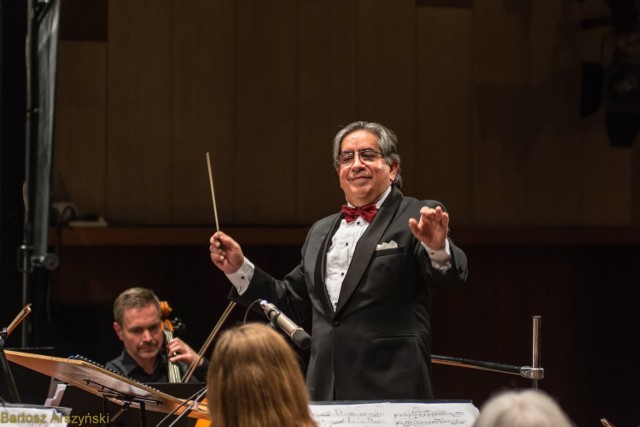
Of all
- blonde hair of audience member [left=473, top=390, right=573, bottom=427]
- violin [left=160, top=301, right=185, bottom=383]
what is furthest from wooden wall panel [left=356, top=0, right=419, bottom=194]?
blonde hair of audience member [left=473, top=390, right=573, bottom=427]

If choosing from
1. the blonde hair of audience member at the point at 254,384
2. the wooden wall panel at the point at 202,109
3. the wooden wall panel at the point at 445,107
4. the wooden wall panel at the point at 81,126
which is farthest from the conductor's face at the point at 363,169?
the wooden wall panel at the point at 445,107

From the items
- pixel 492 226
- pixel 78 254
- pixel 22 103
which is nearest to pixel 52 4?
pixel 22 103

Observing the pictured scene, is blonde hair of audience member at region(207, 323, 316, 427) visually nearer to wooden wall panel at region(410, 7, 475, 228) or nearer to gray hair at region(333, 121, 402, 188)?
gray hair at region(333, 121, 402, 188)

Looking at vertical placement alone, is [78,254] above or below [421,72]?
below

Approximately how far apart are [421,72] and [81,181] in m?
1.87

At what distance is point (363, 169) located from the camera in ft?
10.6

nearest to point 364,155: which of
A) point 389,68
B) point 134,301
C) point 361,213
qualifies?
point 361,213

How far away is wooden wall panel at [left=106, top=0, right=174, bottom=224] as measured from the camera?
209 inches

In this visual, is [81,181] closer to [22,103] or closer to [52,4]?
[22,103]

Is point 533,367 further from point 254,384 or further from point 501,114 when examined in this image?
point 501,114

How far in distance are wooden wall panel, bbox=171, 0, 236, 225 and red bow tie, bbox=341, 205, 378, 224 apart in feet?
7.26

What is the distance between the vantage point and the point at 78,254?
17.4ft

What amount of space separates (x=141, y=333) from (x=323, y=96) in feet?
6.41

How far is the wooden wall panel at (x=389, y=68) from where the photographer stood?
18.4 ft
